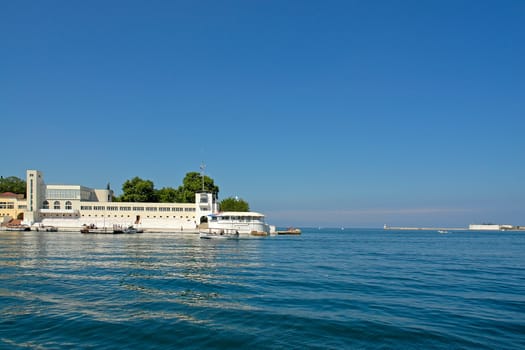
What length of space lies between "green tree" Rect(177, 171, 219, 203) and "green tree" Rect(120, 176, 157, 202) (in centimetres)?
875

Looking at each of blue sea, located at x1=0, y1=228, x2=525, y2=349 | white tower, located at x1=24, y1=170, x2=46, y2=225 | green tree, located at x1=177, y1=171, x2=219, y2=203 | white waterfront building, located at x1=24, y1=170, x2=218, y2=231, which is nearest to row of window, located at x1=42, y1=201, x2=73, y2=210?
white waterfront building, located at x1=24, y1=170, x2=218, y2=231

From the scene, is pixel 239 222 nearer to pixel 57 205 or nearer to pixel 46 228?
pixel 46 228

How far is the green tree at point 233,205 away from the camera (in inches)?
4114

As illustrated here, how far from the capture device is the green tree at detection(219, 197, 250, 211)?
4114 inches

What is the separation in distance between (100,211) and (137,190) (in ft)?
40.9

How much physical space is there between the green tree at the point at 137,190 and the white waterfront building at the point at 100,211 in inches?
330

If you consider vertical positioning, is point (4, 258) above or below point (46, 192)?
below

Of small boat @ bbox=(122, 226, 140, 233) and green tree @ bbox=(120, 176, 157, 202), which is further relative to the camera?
green tree @ bbox=(120, 176, 157, 202)

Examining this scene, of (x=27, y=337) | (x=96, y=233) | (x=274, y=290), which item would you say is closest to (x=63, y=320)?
(x=27, y=337)

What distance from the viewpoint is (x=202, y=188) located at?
357ft

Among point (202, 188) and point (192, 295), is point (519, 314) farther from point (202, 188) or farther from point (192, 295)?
point (202, 188)

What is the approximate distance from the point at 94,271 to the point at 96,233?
63733mm

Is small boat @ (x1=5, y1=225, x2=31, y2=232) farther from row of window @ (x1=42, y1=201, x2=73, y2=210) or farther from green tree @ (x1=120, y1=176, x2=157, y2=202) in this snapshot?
green tree @ (x1=120, y1=176, x2=157, y2=202)

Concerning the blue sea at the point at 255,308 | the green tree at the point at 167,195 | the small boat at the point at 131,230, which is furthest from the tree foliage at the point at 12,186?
the blue sea at the point at 255,308
